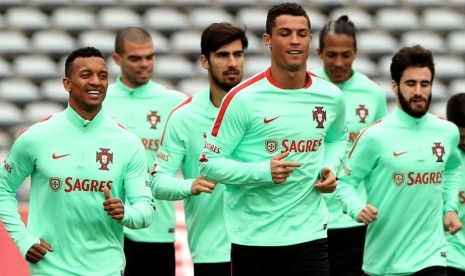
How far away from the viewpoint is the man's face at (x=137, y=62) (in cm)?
989

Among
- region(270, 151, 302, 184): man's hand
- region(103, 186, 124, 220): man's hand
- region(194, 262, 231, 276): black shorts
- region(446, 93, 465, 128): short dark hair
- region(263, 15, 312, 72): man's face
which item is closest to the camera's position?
region(103, 186, 124, 220): man's hand

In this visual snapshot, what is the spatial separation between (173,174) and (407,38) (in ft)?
34.4

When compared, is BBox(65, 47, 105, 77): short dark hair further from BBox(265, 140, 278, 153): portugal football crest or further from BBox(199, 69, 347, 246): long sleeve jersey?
BBox(265, 140, 278, 153): portugal football crest

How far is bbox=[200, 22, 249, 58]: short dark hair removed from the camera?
8547 mm

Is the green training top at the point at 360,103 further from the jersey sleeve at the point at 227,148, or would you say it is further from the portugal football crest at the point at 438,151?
the jersey sleeve at the point at 227,148

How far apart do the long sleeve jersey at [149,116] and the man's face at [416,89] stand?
87.6 inches

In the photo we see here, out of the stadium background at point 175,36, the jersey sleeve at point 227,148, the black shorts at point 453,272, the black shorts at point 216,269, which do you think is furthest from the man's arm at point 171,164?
the stadium background at point 175,36

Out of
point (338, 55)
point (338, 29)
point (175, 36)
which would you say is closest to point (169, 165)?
point (338, 55)

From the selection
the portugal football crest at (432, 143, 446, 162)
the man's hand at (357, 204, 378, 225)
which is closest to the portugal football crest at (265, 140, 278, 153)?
the man's hand at (357, 204, 378, 225)

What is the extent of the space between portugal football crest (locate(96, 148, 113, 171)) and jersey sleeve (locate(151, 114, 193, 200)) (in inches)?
43.6

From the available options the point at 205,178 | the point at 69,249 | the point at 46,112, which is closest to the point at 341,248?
the point at 205,178

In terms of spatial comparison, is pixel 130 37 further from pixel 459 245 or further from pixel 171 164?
pixel 459 245

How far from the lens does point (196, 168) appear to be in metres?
8.69

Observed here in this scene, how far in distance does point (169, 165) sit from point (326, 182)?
175cm
